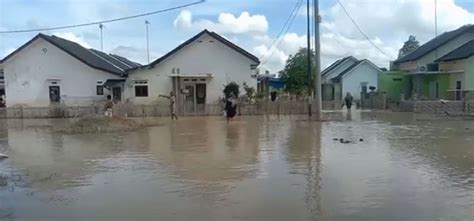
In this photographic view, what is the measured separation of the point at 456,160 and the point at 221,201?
6.52 meters

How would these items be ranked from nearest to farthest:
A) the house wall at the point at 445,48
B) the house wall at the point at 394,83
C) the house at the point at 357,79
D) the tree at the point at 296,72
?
the house wall at the point at 445,48 < the house wall at the point at 394,83 < the tree at the point at 296,72 < the house at the point at 357,79

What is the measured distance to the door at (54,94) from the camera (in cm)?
3716

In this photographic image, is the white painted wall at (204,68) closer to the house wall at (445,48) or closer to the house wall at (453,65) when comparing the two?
the house wall at (453,65)

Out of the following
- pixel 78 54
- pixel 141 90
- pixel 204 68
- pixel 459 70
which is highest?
pixel 78 54

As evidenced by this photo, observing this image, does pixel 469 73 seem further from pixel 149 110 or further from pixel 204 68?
pixel 149 110

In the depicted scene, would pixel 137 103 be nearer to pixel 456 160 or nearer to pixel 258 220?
pixel 456 160

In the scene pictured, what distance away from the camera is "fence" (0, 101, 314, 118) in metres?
31.0

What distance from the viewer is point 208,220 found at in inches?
258

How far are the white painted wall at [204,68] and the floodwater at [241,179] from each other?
17.9m

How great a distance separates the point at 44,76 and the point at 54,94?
1.53 meters

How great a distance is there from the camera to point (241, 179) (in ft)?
30.6

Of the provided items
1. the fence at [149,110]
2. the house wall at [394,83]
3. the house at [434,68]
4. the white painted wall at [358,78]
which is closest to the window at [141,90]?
the fence at [149,110]

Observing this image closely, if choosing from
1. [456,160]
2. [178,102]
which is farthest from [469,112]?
[456,160]

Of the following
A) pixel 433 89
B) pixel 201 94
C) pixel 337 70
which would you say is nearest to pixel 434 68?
pixel 433 89
